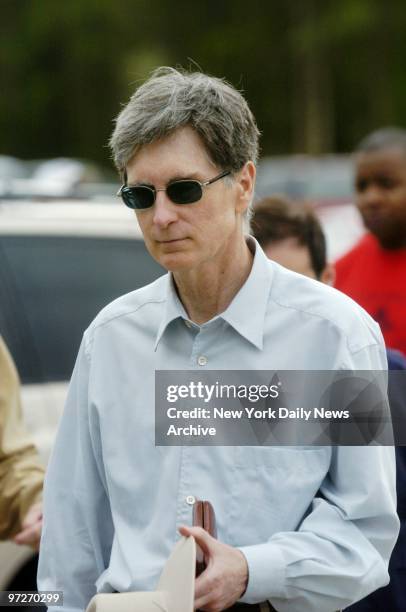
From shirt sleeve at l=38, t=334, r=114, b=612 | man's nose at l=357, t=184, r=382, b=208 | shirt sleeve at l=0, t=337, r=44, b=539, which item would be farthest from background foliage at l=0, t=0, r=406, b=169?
shirt sleeve at l=38, t=334, r=114, b=612

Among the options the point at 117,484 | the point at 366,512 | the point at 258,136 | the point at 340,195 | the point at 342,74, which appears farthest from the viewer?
Result: the point at 342,74

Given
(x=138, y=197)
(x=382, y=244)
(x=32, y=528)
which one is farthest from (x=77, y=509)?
(x=382, y=244)

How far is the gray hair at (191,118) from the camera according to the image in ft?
8.23

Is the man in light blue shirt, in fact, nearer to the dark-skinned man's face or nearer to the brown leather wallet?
the brown leather wallet

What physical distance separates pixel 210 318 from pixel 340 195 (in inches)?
490

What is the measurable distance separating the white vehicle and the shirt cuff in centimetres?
212

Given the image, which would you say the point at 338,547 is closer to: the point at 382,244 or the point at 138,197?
the point at 138,197

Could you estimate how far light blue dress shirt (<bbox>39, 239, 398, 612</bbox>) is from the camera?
2385mm

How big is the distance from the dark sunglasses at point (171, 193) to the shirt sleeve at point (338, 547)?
0.47 m

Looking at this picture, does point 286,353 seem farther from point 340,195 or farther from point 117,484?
point 340,195

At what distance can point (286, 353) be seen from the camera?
2480 mm

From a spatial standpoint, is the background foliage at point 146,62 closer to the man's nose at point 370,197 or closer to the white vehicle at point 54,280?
the man's nose at point 370,197

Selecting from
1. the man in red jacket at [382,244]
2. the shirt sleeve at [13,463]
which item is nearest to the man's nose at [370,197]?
the man in red jacket at [382,244]

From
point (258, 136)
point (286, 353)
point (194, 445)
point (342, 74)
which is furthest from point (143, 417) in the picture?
point (342, 74)
